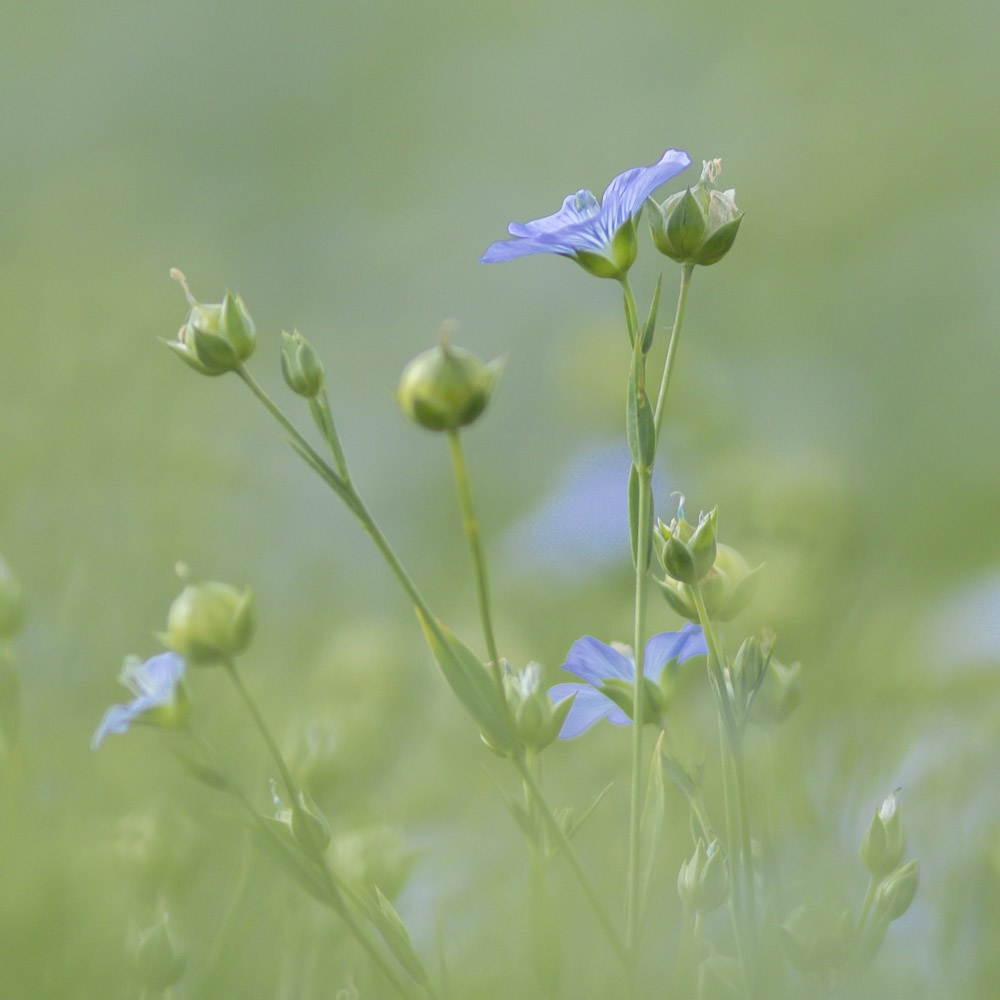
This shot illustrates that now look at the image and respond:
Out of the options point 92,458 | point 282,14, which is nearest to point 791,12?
point 282,14

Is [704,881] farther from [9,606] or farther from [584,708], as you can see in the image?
[9,606]

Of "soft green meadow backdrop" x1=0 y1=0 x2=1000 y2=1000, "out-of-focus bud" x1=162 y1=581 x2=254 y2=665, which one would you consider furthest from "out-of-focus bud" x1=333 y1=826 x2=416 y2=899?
"out-of-focus bud" x1=162 y1=581 x2=254 y2=665

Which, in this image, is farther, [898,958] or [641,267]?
[641,267]

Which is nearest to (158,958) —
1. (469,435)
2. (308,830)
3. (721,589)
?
(308,830)

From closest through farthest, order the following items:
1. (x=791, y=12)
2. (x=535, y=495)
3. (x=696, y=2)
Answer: (x=535, y=495) → (x=791, y=12) → (x=696, y=2)

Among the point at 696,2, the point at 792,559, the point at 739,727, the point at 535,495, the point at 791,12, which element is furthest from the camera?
the point at 696,2

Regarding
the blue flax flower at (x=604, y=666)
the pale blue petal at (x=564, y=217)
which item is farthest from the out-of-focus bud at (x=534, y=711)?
the pale blue petal at (x=564, y=217)

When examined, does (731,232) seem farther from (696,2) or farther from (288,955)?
(696,2)
